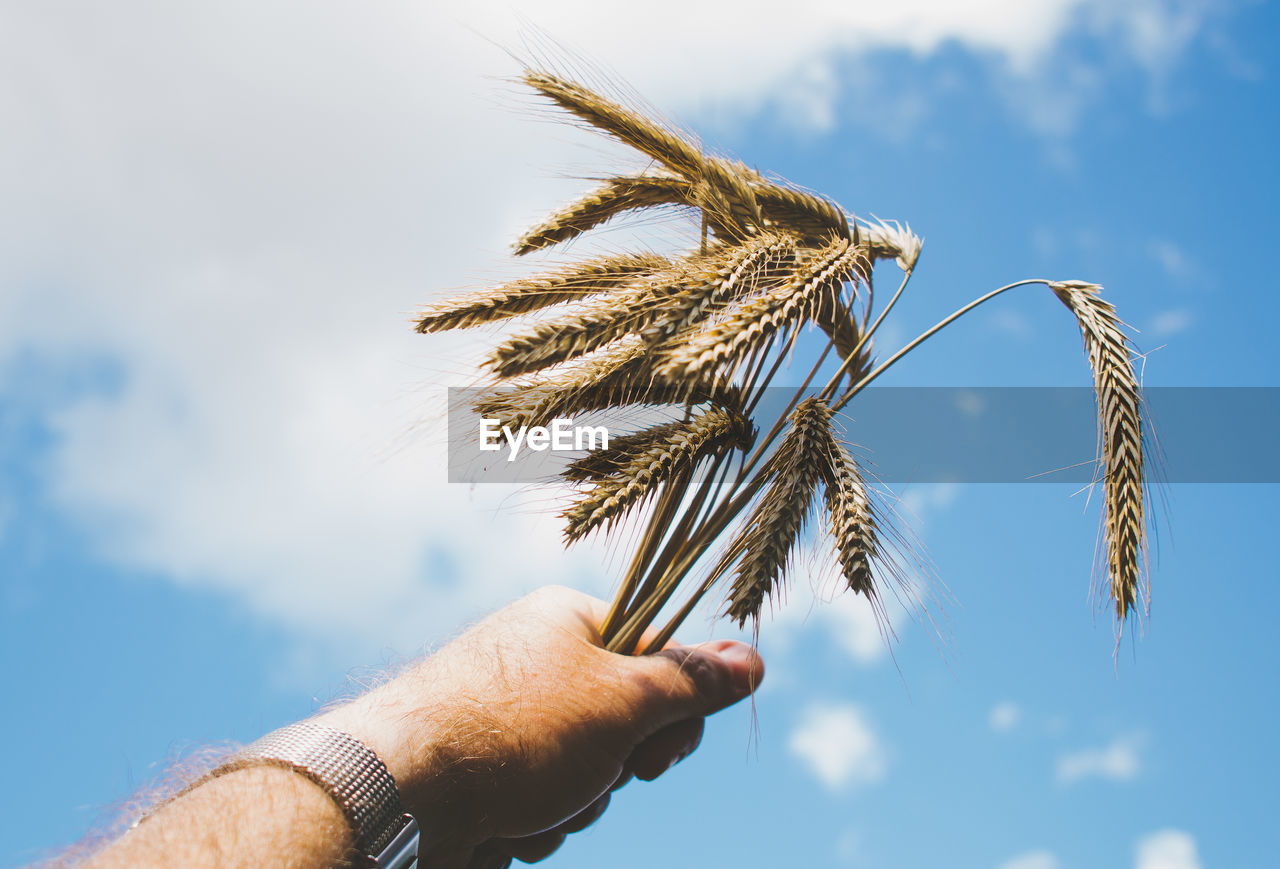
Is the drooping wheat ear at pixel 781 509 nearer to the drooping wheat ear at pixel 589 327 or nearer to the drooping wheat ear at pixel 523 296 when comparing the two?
the drooping wheat ear at pixel 589 327

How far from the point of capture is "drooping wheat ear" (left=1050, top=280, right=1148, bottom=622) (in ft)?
4.92

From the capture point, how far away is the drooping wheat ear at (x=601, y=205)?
2.01 meters

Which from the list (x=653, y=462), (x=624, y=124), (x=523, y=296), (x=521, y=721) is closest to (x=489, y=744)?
(x=521, y=721)

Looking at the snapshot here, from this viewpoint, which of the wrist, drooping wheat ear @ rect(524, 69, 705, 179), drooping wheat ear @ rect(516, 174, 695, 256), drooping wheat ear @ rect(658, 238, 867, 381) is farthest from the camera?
drooping wheat ear @ rect(516, 174, 695, 256)

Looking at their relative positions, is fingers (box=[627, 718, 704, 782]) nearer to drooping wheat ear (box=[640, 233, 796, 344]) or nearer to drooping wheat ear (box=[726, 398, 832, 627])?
drooping wheat ear (box=[726, 398, 832, 627])

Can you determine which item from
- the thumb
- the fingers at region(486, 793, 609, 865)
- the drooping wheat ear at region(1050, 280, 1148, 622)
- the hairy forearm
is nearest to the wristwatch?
the hairy forearm

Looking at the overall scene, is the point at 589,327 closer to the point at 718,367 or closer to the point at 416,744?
the point at 718,367

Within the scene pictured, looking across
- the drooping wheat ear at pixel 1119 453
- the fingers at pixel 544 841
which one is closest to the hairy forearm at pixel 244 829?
the fingers at pixel 544 841

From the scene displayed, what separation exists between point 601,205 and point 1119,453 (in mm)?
1395

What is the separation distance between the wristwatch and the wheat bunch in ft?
1.84

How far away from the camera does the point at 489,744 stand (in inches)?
57.9

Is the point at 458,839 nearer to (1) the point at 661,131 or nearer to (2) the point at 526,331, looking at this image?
(2) the point at 526,331

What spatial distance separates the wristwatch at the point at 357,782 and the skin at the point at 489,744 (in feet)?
0.08

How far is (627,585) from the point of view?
177cm
